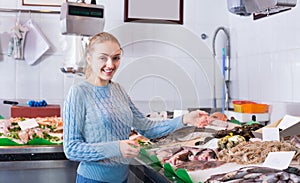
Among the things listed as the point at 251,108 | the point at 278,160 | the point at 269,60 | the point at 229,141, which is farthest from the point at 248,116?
the point at 278,160

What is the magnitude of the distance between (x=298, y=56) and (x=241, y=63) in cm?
101

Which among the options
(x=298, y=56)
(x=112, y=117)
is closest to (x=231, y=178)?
(x=112, y=117)

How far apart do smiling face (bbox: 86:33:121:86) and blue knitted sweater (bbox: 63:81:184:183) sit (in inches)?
2.6

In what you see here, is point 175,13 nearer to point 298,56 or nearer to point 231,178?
point 298,56

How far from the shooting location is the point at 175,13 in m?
4.27

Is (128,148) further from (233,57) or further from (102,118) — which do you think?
(233,57)

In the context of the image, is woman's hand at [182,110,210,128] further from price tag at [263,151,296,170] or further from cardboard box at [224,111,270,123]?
cardboard box at [224,111,270,123]

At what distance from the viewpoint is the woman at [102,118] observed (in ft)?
5.41

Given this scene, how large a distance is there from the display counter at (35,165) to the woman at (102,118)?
918 mm

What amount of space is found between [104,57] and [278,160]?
66 centimetres

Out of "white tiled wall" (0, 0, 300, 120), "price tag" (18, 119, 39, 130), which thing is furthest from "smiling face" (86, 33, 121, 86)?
"white tiled wall" (0, 0, 300, 120)

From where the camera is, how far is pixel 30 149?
262cm

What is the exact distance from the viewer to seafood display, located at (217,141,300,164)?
167cm

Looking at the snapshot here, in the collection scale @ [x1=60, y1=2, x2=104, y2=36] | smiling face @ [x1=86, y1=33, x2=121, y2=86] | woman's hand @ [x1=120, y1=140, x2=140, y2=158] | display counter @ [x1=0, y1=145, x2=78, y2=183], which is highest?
scale @ [x1=60, y1=2, x2=104, y2=36]
